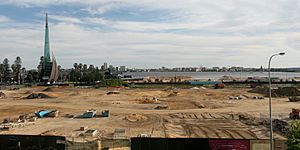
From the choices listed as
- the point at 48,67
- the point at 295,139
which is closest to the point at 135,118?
the point at 295,139

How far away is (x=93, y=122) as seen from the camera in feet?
149

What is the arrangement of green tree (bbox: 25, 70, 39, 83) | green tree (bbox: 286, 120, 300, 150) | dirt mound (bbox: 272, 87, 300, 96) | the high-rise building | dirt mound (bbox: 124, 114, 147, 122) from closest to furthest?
1. green tree (bbox: 286, 120, 300, 150)
2. dirt mound (bbox: 124, 114, 147, 122)
3. dirt mound (bbox: 272, 87, 300, 96)
4. the high-rise building
5. green tree (bbox: 25, 70, 39, 83)

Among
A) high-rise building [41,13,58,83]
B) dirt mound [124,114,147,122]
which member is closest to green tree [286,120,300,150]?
dirt mound [124,114,147,122]

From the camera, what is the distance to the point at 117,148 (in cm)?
2517

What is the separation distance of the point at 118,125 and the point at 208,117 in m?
13.0

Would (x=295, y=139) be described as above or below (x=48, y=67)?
below

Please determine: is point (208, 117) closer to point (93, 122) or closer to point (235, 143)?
point (93, 122)

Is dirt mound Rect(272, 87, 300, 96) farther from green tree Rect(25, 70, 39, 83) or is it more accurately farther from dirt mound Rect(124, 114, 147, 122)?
green tree Rect(25, 70, 39, 83)

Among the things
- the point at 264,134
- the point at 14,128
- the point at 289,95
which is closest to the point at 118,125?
the point at 14,128

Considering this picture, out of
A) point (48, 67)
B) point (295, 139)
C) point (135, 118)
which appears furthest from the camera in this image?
point (48, 67)

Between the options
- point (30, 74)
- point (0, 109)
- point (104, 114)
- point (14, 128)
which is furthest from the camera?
point (30, 74)

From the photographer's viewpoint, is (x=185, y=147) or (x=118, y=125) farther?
(x=118, y=125)

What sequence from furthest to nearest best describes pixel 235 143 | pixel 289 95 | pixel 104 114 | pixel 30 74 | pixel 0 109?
pixel 30 74 → pixel 289 95 → pixel 0 109 → pixel 104 114 → pixel 235 143

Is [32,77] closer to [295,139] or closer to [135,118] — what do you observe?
[135,118]
